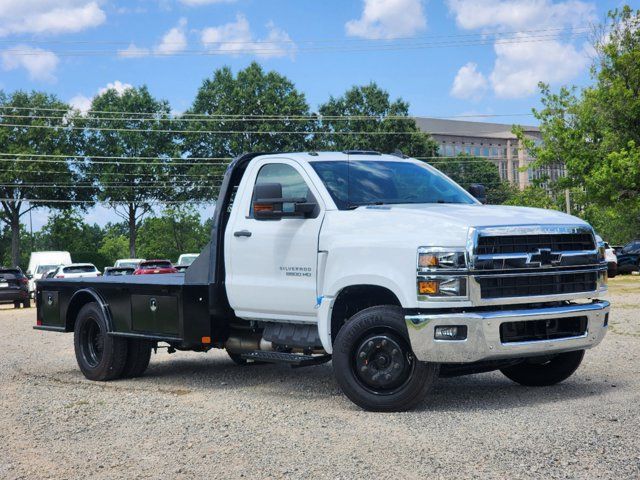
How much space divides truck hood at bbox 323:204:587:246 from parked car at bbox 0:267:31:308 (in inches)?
1095

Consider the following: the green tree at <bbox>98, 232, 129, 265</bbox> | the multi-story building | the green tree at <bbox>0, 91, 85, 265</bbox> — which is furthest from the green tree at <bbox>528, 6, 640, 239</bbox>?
the multi-story building

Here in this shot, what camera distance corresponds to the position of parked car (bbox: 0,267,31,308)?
33.6 m

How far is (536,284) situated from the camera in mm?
7570

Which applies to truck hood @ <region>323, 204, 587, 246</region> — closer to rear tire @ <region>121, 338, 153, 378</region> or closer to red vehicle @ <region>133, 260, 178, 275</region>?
rear tire @ <region>121, 338, 153, 378</region>

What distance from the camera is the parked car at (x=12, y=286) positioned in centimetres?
3356

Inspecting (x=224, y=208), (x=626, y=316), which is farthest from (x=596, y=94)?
(x=224, y=208)

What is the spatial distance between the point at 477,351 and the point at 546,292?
2.82 feet

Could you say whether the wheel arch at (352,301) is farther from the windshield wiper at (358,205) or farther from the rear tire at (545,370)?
the rear tire at (545,370)

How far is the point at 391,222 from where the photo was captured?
305 inches

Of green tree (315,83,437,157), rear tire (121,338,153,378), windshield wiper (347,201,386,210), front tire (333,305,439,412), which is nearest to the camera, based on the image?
front tire (333,305,439,412)

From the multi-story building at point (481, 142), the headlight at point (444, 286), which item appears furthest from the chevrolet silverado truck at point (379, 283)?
the multi-story building at point (481, 142)

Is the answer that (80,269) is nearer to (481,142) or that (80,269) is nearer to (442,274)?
(442,274)

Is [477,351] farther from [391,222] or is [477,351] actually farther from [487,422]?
[391,222]

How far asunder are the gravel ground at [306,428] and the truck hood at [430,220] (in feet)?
4.68
